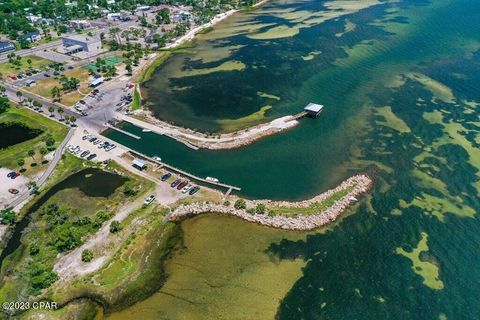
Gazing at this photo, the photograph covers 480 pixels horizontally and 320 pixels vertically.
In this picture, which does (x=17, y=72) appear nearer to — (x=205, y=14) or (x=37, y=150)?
(x=37, y=150)

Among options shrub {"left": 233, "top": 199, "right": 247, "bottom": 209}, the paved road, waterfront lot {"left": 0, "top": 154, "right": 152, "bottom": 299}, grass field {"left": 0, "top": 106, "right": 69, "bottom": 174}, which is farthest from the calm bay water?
grass field {"left": 0, "top": 106, "right": 69, "bottom": 174}

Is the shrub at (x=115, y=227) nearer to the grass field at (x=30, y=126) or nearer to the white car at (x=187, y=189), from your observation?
the white car at (x=187, y=189)

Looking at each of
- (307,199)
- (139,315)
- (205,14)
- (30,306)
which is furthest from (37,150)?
(205,14)

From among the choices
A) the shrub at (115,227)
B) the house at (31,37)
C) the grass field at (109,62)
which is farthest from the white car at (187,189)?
the house at (31,37)

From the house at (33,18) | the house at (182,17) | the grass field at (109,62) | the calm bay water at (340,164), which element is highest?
the house at (33,18)

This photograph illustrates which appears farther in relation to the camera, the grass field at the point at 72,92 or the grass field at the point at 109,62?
the grass field at the point at 109,62
